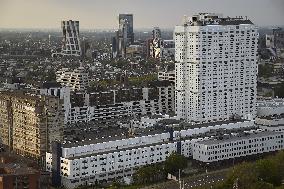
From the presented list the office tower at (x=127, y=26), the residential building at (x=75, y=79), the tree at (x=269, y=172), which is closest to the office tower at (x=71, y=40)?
the office tower at (x=127, y=26)

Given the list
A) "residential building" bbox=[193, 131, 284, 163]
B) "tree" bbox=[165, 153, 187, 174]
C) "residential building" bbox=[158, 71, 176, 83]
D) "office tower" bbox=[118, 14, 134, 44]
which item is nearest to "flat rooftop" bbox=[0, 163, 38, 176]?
"tree" bbox=[165, 153, 187, 174]

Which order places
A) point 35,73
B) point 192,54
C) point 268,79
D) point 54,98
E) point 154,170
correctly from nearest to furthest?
point 154,170, point 54,98, point 192,54, point 268,79, point 35,73

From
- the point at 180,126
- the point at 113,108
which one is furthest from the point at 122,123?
the point at 180,126

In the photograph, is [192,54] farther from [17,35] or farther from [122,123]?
[17,35]

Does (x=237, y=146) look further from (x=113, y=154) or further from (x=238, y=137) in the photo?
(x=113, y=154)

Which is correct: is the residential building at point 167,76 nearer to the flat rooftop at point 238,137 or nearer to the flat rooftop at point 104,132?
the flat rooftop at point 104,132

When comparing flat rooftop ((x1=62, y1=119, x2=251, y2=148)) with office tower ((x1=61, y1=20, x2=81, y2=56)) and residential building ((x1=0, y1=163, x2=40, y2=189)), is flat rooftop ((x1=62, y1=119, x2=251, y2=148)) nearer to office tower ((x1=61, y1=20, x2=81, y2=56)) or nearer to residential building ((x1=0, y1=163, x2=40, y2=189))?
residential building ((x1=0, y1=163, x2=40, y2=189))
